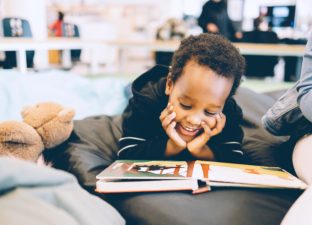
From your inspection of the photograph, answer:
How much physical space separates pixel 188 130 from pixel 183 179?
216 millimetres

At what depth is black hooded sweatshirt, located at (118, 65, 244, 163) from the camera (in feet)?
3.42

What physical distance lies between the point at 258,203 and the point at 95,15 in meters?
8.42

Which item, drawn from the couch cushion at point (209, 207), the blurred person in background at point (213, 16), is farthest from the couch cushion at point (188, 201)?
the blurred person in background at point (213, 16)

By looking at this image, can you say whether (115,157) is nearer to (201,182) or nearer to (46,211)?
(201,182)

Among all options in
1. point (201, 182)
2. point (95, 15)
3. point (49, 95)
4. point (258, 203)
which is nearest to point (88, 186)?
point (201, 182)

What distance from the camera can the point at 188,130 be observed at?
3.30 feet

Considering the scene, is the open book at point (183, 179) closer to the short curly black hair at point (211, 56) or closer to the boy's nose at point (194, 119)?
the boy's nose at point (194, 119)

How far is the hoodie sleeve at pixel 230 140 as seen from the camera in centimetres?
106

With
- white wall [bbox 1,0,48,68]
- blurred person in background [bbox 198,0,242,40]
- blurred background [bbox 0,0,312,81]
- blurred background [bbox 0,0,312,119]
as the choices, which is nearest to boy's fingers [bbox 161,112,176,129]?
blurred background [bbox 0,0,312,119]

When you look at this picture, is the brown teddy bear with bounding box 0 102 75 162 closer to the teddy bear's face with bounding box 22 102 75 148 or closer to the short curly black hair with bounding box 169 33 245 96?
the teddy bear's face with bounding box 22 102 75 148

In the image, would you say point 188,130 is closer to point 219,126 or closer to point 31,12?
point 219,126

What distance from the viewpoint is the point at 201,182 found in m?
0.86

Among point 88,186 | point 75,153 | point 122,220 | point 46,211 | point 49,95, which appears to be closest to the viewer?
point 46,211

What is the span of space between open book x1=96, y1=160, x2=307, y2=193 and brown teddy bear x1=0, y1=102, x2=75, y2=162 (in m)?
0.24
